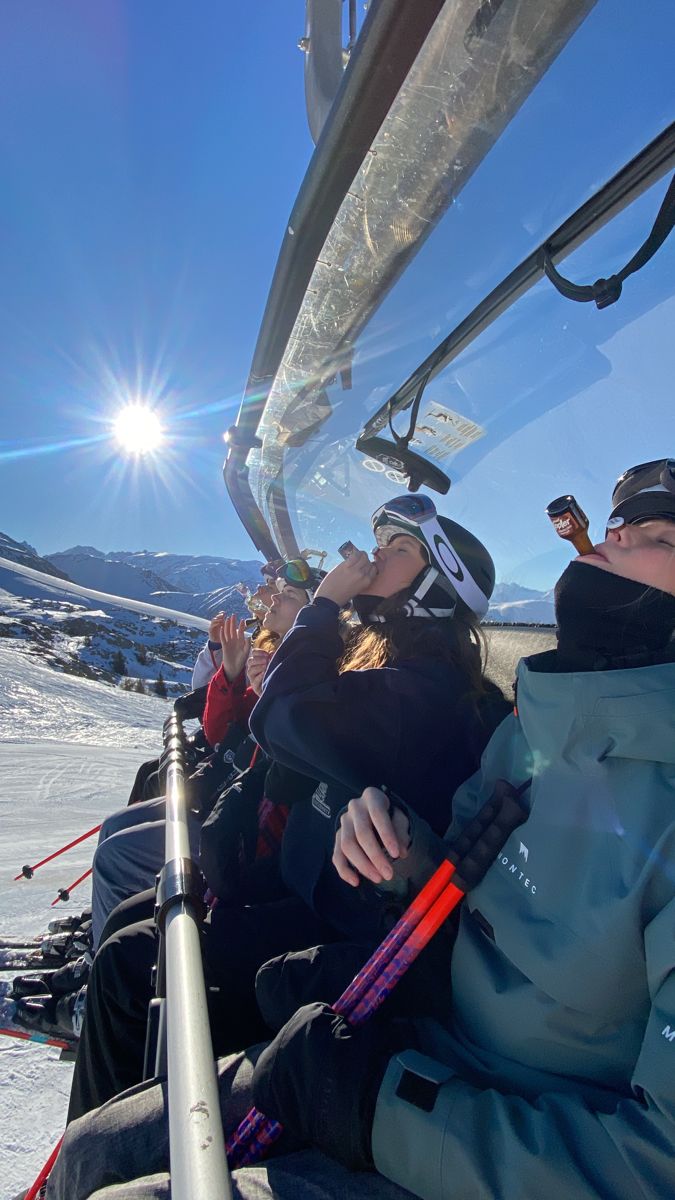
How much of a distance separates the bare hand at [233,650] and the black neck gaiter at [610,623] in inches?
94.4

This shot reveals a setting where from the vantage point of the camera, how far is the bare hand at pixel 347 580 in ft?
6.61

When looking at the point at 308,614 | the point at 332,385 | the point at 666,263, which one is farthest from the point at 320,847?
the point at 332,385

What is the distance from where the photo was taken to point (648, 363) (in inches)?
58.6

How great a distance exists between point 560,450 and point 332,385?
53.5 inches

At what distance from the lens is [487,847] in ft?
3.55

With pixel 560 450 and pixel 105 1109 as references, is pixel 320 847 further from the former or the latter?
pixel 560 450

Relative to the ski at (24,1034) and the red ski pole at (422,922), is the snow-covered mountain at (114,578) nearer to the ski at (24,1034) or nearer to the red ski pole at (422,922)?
the ski at (24,1034)

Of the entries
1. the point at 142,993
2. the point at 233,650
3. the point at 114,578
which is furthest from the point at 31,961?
the point at 114,578

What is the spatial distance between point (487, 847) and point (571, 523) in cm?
76

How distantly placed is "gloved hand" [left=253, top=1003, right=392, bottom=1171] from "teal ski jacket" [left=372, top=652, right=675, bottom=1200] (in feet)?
0.14

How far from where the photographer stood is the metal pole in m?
0.79

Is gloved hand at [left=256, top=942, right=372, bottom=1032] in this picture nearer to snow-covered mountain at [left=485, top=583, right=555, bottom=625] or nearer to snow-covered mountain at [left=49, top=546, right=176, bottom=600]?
snow-covered mountain at [left=485, top=583, right=555, bottom=625]

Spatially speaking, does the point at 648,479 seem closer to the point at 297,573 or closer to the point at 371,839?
the point at 371,839

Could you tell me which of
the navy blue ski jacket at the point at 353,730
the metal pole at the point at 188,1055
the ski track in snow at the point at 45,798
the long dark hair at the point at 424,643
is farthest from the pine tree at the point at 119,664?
the metal pole at the point at 188,1055
